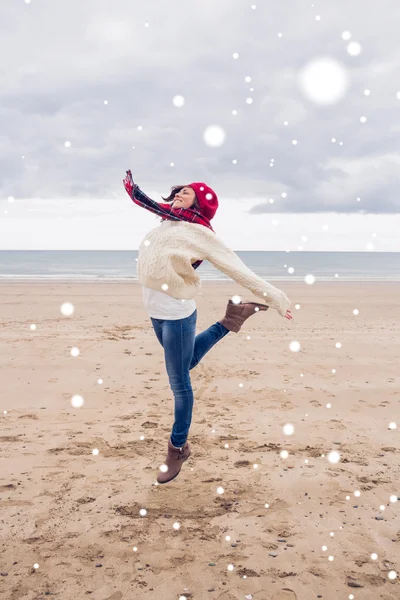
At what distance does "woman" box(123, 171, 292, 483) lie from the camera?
3.16 m

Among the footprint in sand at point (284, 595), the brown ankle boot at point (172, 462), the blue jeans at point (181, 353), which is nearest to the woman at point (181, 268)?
the blue jeans at point (181, 353)

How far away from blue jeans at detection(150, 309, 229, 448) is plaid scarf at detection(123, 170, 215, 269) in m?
0.44

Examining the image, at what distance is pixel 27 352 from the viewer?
27.3 ft

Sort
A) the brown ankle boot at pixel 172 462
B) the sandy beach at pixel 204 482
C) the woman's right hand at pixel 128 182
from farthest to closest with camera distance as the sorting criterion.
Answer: the brown ankle boot at pixel 172 462 → the woman's right hand at pixel 128 182 → the sandy beach at pixel 204 482

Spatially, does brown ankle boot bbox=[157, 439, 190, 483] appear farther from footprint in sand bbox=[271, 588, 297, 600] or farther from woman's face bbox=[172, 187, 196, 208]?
woman's face bbox=[172, 187, 196, 208]

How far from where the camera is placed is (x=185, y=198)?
3316 mm

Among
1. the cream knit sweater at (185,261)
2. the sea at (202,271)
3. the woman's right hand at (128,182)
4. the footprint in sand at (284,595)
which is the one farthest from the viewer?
the sea at (202,271)

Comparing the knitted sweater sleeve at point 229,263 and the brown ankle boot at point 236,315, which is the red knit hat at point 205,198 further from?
the brown ankle boot at point 236,315

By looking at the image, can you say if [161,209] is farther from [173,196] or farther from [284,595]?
[284,595]

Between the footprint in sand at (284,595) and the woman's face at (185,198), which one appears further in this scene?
the woman's face at (185,198)

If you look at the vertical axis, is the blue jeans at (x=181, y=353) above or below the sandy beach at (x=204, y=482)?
above

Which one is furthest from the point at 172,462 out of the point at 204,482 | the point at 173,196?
the point at 173,196

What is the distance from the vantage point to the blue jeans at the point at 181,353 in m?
3.21

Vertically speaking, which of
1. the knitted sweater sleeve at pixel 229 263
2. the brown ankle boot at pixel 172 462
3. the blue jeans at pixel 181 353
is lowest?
the brown ankle boot at pixel 172 462
